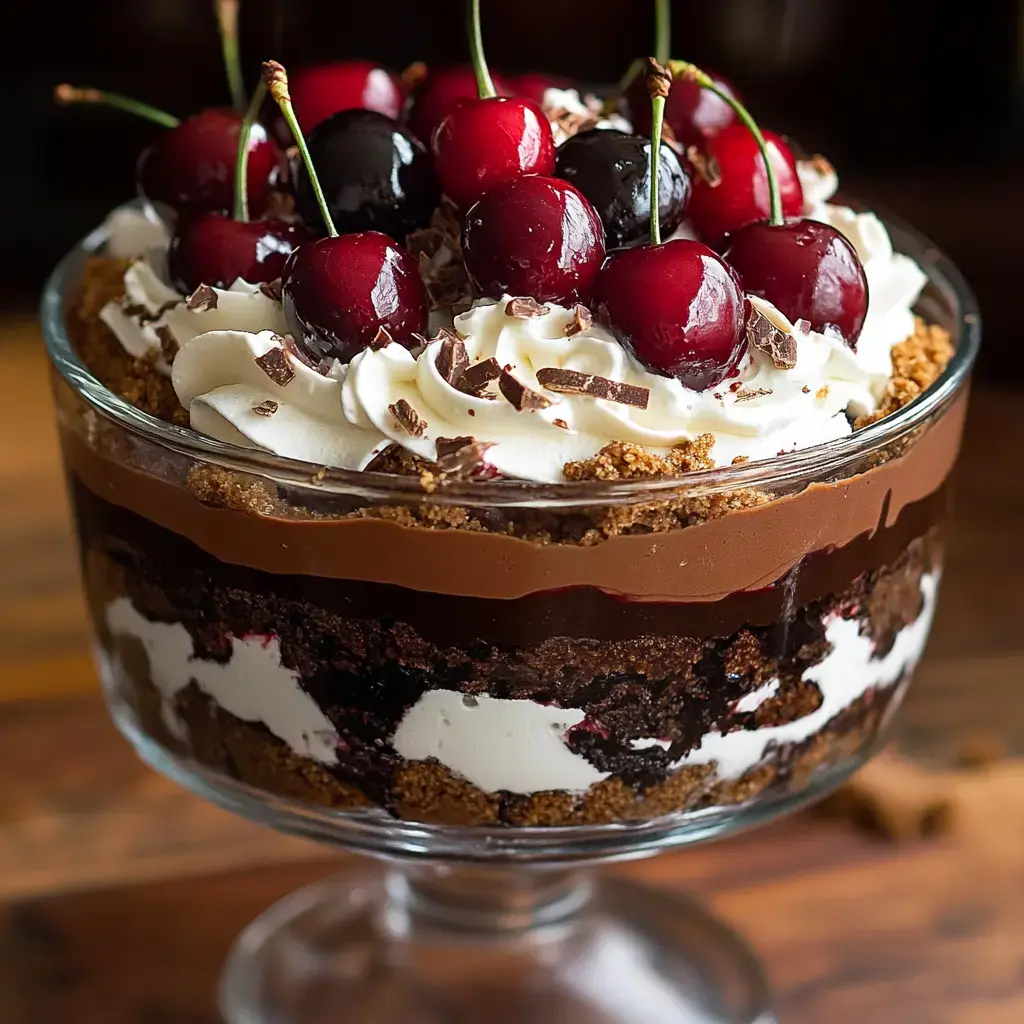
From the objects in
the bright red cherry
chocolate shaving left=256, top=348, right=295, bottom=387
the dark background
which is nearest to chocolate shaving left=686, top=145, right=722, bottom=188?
the bright red cherry

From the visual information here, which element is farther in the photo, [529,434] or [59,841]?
[59,841]

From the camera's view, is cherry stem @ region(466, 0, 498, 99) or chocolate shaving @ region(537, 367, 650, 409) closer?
chocolate shaving @ region(537, 367, 650, 409)

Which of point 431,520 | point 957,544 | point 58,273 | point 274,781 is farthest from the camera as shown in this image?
point 957,544

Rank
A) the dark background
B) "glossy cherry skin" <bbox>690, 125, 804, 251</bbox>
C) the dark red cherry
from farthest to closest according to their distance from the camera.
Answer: the dark background
the dark red cherry
"glossy cherry skin" <bbox>690, 125, 804, 251</bbox>

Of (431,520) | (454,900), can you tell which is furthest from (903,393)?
(454,900)

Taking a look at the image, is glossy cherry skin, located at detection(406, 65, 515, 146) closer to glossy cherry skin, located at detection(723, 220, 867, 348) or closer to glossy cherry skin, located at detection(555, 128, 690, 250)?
glossy cherry skin, located at detection(555, 128, 690, 250)

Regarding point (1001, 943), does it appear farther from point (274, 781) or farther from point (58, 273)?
point (58, 273)
